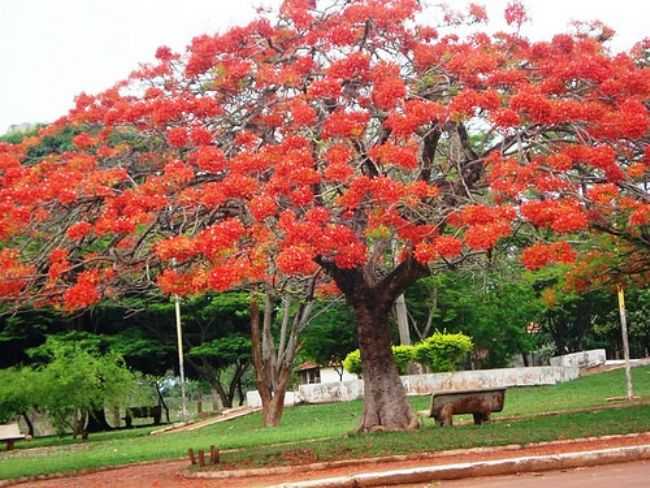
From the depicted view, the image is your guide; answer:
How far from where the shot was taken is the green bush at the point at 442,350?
32125 mm

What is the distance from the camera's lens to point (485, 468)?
1209cm

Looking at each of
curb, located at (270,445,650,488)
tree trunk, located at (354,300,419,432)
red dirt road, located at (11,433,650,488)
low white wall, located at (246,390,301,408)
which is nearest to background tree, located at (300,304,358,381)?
low white wall, located at (246,390,301,408)

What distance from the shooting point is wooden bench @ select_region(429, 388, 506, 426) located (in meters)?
17.7

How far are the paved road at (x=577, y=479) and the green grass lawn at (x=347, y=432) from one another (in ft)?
7.88

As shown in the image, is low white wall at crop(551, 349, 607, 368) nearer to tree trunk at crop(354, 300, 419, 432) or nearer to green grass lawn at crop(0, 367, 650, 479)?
green grass lawn at crop(0, 367, 650, 479)

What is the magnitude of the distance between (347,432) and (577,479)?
906cm

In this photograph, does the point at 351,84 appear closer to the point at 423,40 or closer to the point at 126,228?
the point at 423,40

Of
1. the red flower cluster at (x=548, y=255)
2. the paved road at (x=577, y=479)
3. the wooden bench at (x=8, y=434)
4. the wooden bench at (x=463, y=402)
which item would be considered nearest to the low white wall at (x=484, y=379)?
the wooden bench at (x=8, y=434)

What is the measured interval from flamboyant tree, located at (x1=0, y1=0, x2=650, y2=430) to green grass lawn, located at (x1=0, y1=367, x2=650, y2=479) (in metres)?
1.93

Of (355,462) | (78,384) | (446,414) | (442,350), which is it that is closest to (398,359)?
(442,350)

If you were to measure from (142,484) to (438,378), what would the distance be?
17.9 m

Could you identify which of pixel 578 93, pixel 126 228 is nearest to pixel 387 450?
pixel 126 228

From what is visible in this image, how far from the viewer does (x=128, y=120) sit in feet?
52.3

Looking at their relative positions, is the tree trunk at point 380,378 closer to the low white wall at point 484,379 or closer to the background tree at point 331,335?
the low white wall at point 484,379
